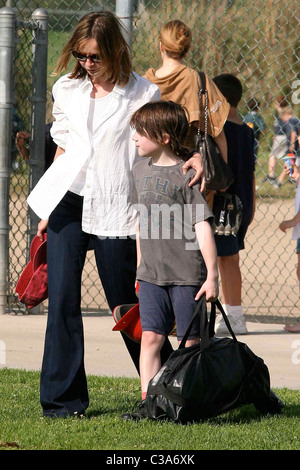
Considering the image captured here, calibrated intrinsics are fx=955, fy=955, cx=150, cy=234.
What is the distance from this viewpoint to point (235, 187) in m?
6.84

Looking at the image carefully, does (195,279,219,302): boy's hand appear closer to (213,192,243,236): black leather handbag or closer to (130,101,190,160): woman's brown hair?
(130,101,190,160): woman's brown hair

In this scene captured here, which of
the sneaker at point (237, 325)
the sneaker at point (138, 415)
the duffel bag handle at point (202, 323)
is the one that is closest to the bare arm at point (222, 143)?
the sneaker at point (237, 325)

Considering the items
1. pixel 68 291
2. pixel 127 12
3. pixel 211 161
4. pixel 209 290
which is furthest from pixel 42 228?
pixel 127 12

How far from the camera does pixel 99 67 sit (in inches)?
169

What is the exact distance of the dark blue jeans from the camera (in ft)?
14.4

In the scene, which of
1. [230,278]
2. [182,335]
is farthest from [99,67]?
[230,278]

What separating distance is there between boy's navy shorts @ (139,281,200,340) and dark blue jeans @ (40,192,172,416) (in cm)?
16

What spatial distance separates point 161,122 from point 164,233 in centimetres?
51

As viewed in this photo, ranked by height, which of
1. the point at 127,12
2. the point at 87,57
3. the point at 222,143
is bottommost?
the point at 222,143

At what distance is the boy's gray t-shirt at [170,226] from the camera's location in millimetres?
4320

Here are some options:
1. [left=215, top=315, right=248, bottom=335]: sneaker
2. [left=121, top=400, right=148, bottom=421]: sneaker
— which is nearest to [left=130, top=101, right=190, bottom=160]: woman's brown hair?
[left=121, top=400, right=148, bottom=421]: sneaker

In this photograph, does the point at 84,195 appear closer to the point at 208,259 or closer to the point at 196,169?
the point at 196,169

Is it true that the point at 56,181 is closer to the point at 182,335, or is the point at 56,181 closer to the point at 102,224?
the point at 102,224

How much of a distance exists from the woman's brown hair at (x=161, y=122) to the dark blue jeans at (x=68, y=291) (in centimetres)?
45
